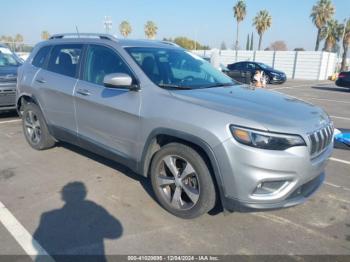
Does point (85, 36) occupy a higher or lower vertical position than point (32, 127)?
higher

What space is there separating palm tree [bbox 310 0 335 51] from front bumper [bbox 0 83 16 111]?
145 feet

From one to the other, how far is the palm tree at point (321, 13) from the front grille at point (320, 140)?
45.6 meters

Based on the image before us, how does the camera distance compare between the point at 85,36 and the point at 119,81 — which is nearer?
the point at 119,81

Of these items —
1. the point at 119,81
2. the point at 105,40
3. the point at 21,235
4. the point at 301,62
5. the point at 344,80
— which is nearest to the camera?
the point at 21,235

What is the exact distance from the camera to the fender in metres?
3.01

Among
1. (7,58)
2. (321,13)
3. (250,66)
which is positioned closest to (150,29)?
(321,13)

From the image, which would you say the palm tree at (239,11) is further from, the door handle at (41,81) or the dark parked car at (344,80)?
the door handle at (41,81)

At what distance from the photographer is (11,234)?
10.4 feet

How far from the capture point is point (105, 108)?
3.99 m

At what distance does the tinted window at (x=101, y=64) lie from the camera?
4.01 m

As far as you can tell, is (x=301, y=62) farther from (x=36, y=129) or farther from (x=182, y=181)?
(x=182, y=181)

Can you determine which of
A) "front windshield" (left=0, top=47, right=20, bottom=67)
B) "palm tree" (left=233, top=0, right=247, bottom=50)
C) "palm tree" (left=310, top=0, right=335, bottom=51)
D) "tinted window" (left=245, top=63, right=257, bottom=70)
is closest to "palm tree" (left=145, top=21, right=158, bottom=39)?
"palm tree" (left=233, top=0, right=247, bottom=50)

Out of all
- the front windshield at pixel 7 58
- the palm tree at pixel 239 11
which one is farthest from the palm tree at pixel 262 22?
the front windshield at pixel 7 58

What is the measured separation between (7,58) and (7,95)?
1.92m
